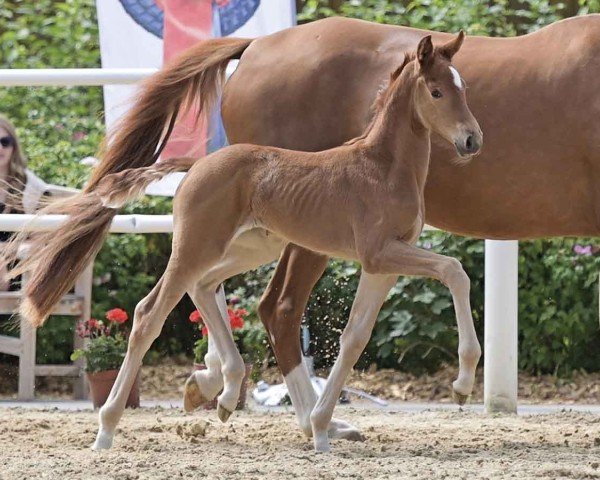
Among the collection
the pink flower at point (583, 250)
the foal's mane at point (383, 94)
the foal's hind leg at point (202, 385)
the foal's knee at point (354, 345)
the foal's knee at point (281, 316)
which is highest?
the foal's mane at point (383, 94)

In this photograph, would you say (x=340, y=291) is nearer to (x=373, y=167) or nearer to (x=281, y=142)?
(x=281, y=142)

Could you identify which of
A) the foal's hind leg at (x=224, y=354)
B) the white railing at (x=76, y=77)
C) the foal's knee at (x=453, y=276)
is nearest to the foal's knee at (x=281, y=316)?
the foal's hind leg at (x=224, y=354)

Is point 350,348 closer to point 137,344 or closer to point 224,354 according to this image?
point 224,354

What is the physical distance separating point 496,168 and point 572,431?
4.02 ft

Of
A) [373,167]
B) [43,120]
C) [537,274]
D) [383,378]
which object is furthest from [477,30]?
[373,167]

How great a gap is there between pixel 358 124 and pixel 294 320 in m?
0.83

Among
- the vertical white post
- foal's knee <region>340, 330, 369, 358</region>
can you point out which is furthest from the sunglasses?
foal's knee <region>340, 330, 369, 358</region>

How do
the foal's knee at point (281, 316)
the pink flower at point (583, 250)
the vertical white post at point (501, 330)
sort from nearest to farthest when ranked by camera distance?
the foal's knee at point (281, 316) < the vertical white post at point (501, 330) < the pink flower at point (583, 250)

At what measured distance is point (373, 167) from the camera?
15.2 ft

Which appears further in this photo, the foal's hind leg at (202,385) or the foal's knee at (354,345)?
the foal's hind leg at (202,385)

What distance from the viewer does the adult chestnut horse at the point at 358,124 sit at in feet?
16.5

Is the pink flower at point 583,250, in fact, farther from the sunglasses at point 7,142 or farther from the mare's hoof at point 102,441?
the mare's hoof at point 102,441

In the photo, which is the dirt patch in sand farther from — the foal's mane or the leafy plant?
the foal's mane

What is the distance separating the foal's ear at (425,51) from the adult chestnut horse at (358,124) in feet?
2.11
